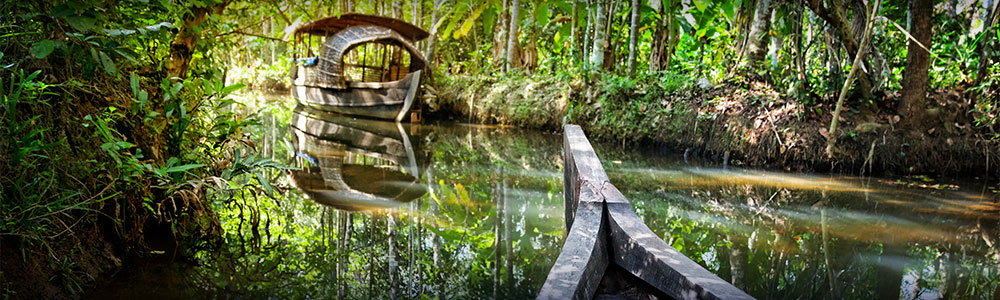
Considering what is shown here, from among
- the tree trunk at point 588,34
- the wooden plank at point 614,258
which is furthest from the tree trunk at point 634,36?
the wooden plank at point 614,258

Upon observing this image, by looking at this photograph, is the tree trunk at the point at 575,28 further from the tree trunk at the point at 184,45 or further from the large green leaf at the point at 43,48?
the large green leaf at the point at 43,48

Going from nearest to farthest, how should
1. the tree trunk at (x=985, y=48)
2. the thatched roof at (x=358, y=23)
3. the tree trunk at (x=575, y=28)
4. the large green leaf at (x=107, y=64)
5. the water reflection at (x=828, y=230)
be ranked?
the large green leaf at (x=107, y=64) → the water reflection at (x=828, y=230) → the tree trunk at (x=985, y=48) → the tree trunk at (x=575, y=28) → the thatched roof at (x=358, y=23)

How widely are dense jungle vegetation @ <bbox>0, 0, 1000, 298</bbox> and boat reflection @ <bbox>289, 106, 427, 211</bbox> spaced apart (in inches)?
18.3

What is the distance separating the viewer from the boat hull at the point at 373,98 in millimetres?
11547

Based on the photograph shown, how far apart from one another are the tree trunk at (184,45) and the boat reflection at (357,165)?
1424mm

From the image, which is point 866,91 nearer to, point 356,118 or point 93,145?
point 93,145

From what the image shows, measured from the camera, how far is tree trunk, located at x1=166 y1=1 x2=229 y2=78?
3.04 m

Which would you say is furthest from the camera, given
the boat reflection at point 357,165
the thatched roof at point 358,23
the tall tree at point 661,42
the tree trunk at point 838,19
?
the thatched roof at point 358,23

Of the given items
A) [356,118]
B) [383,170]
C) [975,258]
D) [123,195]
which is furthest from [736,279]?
[356,118]

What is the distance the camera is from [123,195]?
2521mm

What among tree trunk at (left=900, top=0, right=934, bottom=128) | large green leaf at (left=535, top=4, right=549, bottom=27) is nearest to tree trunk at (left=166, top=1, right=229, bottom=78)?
tree trunk at (left=900, top=0, right=934, bottom=128)

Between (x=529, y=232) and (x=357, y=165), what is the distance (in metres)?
2.96

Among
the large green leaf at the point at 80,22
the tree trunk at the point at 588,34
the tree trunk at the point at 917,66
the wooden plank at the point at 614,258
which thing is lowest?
the wooden plank at the point at 614,258

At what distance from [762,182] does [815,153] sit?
1.08 metres
